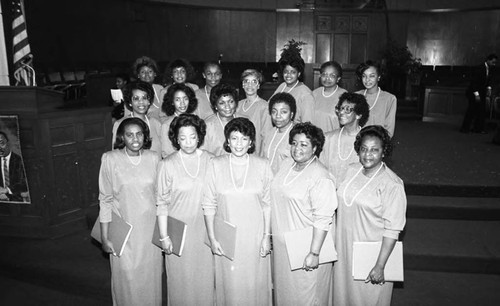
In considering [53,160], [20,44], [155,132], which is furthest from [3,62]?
[155,132]

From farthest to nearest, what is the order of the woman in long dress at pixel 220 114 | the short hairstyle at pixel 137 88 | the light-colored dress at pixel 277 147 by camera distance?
the short hairstyle at pixel 137 88 → the woman in long dress at pixel 220 114 → the light-colored dress at pixel 277 147

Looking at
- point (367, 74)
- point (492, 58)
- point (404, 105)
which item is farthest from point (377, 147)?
point (404, 105)

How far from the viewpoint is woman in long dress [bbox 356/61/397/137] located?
3.89 metres

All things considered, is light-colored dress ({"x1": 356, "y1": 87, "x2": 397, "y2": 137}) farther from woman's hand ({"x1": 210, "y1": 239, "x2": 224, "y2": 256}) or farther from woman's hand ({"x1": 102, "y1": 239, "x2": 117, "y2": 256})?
woman's hand ({"x1": 102, "y1": 239, "x2": 117, "y2": 256})

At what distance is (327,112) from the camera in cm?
400

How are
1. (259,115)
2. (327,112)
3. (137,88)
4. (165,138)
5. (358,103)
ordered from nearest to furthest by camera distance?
1. (358,103)
2. (137,88)
3. (165,138)
4. (259,115)
5. (327,112)

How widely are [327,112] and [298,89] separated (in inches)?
14.3

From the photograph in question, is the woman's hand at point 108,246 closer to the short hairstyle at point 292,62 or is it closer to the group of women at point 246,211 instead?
the group of women at point 246,211

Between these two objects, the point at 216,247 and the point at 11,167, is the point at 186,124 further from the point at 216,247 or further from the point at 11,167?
the point at 11,167

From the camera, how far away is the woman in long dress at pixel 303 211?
2393 millimetres

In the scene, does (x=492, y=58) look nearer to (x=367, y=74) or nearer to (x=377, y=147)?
(x=367, y=74)

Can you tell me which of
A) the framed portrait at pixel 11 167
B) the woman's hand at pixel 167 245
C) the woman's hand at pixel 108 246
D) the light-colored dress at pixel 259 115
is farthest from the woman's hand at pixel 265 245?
the framed portrait at pixel 11 167

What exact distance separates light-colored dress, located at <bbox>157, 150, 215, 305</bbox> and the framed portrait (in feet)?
6.56

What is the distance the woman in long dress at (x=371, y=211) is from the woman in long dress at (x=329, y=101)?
1.49 metres
